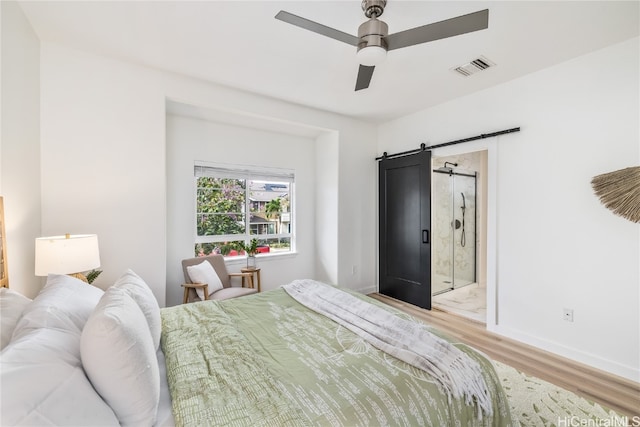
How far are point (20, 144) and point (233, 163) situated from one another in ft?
7.09

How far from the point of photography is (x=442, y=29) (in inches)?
64.4

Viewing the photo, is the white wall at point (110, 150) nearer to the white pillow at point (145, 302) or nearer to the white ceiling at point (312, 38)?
the white ceiling at point (312, 38)

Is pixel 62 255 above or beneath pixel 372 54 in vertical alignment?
beneath

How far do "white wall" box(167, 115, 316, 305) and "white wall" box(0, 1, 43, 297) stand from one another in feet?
4.24

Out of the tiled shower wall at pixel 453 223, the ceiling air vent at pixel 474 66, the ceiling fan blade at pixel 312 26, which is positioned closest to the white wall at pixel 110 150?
the ceiling fan blade at pixel 312 26

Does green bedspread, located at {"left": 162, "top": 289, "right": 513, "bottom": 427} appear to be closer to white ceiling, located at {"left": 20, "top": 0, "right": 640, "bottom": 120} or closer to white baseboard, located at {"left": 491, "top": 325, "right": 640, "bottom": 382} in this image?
white baseboard, located at {"left": 491, "top": 325, "right": 640, "bottom": 382}

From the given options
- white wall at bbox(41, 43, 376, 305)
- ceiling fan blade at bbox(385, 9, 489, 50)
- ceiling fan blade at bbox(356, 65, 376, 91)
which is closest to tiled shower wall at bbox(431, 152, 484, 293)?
ceiling fan blade at bbox(356, 65, 376, 91)

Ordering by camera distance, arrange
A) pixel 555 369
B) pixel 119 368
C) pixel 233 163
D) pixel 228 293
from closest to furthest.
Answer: pixel 119 368 → pixel 555 369 → pixel 228 293 → pixel 233 163

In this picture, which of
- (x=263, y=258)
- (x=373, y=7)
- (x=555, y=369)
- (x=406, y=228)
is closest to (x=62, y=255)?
(x=263, y=258)

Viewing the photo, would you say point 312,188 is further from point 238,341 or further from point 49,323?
point 49,323

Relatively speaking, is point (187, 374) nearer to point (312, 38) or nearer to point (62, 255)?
point (62, 255)

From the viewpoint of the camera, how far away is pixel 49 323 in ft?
3.48

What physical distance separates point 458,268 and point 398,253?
151cm

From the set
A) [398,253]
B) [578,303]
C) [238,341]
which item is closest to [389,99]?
[398,253]
